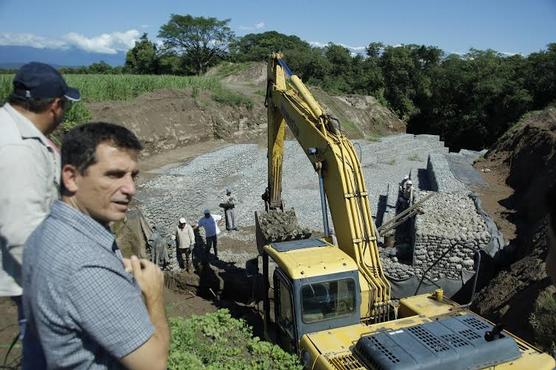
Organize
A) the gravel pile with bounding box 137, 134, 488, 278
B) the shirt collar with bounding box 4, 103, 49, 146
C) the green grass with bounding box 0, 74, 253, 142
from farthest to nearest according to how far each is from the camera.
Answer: the green grass with bounding box 0, 74, 253, 142
the gravel pile with bounding box 137, 134, 488, 278
the shirt collar with bounding box 4, 103, 49, 146

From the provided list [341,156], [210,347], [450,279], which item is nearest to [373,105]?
[450,279]

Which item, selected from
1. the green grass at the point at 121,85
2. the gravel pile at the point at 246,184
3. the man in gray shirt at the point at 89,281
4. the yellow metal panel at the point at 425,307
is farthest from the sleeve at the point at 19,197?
the green grass at the point at 121,85

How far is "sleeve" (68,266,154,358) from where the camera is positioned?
1.43 meters

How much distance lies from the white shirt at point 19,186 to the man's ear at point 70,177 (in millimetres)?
460

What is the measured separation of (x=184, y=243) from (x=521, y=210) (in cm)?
1184

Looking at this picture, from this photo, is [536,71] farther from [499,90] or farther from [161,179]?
[161,179]

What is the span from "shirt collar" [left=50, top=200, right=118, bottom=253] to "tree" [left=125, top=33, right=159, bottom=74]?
50002mm

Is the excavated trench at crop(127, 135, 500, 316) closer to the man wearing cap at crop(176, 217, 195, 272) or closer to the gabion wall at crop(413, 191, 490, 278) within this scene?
the gabion wall at crop(413, 191, 490, 278)

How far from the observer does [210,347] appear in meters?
2.95

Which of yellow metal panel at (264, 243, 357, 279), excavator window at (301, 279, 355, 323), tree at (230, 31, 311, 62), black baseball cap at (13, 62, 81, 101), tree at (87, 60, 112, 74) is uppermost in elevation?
tree at (230, 31, 311, 62)

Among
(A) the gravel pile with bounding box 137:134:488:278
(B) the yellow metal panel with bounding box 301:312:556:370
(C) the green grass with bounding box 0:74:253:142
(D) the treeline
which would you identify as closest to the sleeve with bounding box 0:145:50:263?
(B) the yellow metal panel with bounding box 301:312:556:370

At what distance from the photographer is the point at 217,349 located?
294 centimetres

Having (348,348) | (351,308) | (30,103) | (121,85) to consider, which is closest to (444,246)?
(351,308)

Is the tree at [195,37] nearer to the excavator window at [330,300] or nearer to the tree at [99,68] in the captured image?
the tree at [99,68]
